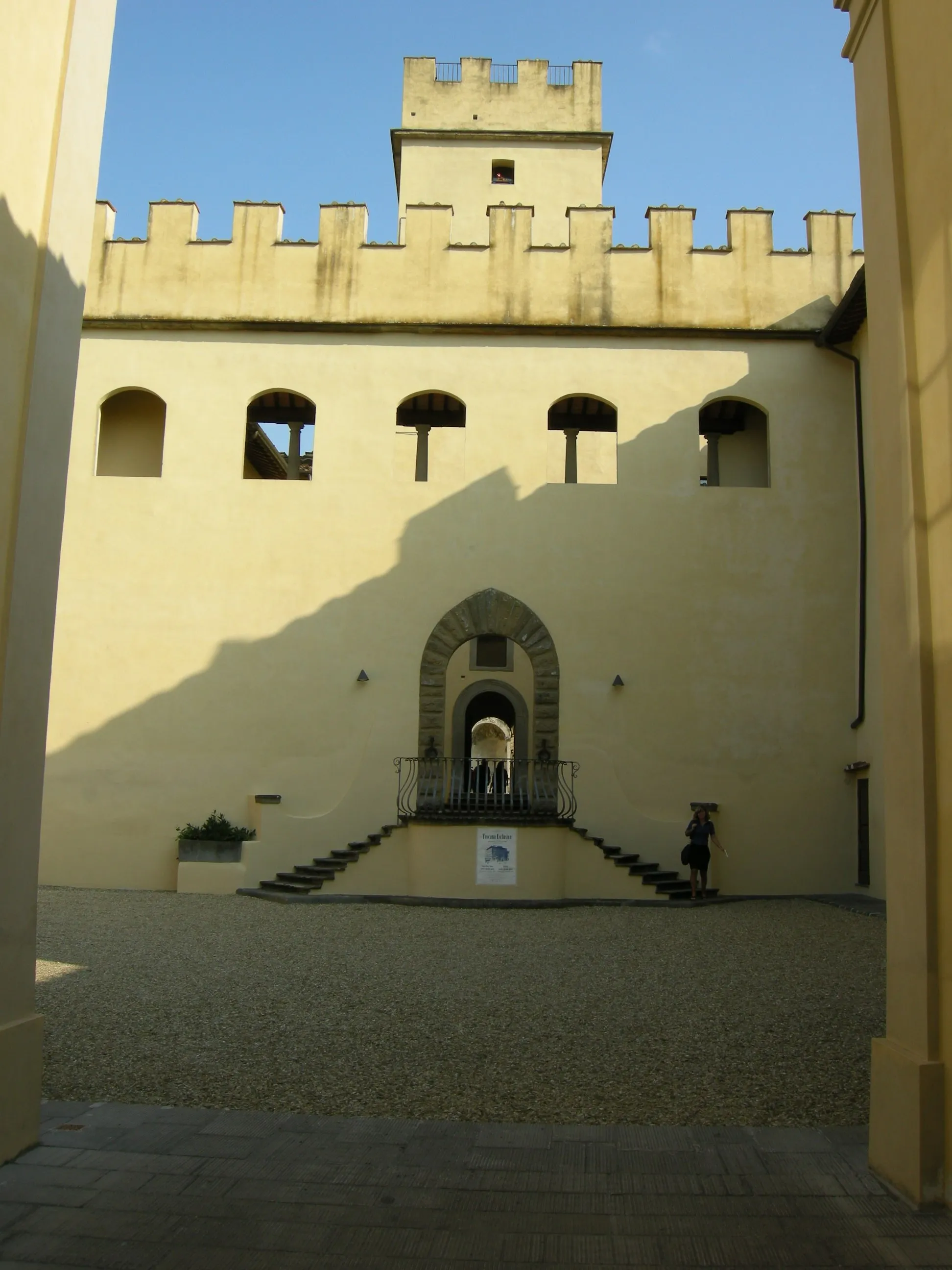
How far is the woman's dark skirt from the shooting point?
14.3m

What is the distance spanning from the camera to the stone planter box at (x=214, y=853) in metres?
15.0

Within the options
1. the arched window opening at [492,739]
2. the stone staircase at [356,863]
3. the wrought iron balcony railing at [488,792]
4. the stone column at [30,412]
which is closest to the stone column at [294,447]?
the wrought iron balcony railing at [488,792]

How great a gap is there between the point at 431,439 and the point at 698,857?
9.47 m

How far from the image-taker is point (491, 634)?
16.2 meters

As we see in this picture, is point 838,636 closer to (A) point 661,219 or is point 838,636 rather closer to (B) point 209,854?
(A) point 661,219

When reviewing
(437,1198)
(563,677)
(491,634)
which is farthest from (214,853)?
(437,1198)

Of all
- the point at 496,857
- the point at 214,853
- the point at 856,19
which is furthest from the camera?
the point at 214,853

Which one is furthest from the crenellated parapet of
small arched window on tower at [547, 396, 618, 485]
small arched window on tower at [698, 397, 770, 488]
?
small arched window on tower at [698, 397, 770, 488]

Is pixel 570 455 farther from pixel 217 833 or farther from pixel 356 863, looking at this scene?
pixel 217 833

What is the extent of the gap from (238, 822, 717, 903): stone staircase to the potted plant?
516 mm

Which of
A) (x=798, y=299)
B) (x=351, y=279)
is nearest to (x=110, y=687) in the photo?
(x=351, y=279)

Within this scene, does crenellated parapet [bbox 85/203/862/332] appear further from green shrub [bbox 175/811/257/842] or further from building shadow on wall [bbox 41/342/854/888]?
green shrub [bbox 175/811/257/842]

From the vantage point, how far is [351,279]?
17.1 metres

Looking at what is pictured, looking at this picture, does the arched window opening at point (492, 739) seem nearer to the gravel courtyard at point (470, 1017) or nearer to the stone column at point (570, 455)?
the stone column at point (570, 455)
